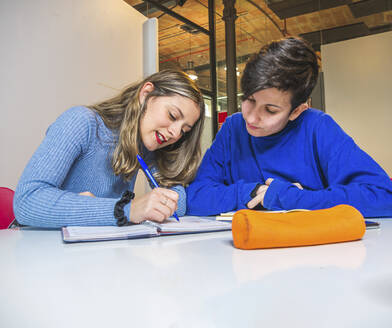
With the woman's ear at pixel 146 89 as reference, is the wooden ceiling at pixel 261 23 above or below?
above

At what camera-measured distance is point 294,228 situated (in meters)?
0.57

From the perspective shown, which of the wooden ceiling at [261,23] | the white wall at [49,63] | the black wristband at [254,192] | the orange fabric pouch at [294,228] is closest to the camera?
the orange fabric pouch at [294,228]

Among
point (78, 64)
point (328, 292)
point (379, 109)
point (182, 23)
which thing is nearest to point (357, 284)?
point (328, 292)

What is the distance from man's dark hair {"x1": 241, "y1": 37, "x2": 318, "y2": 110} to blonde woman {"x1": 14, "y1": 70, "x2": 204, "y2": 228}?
25 centimetres

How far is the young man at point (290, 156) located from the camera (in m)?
1.09

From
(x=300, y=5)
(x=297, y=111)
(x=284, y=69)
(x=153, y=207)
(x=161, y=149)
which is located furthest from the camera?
(x=300, y=5)

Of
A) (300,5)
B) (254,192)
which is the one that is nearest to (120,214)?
(254,192)

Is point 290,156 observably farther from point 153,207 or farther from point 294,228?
point 294,228

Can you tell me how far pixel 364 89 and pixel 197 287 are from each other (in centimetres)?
478

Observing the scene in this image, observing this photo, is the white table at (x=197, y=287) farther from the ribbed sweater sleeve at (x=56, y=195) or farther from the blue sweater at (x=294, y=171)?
the blue sweater at (x=294, y=171)

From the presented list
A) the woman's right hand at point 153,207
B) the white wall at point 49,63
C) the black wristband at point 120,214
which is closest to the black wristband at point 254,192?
the woman's right hand at point 153,207

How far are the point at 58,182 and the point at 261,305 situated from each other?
0.85 m

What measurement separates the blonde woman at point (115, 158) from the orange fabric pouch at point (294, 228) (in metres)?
0.38

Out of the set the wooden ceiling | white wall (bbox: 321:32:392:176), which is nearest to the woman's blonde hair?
white wall (bbox: 321:32:392:176)
